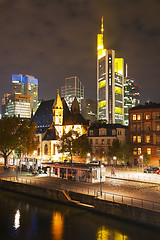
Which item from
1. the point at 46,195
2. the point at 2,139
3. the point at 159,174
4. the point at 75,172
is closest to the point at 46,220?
the point at 46,195

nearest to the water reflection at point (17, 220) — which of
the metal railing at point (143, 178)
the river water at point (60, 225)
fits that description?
the river water at point (60, 225)

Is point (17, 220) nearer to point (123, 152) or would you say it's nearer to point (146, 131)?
point (123, 152)

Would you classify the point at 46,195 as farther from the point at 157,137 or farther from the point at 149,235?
the point at 157,137

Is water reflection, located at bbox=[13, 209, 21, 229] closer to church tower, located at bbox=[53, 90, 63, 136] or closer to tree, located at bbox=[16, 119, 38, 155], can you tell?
tree, located at bbox=[16, 119, 38, 155]

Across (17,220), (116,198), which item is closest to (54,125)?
(17,220)

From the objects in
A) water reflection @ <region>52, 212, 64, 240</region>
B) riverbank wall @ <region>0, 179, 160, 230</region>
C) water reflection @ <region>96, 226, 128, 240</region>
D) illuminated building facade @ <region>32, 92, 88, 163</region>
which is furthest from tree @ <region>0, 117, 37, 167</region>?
water reflection @ <region>96, 226, 128, 240</region>

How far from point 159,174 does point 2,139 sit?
40.4 metres

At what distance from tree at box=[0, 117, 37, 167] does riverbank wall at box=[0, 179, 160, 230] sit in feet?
91.9

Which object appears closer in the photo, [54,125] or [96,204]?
[96,204]

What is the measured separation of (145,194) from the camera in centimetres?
3309

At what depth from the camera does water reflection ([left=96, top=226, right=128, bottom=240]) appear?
83.3 ft

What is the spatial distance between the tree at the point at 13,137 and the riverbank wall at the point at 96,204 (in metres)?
28.0

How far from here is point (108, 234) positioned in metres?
26.2

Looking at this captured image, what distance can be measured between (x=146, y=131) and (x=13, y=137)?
35.5m
